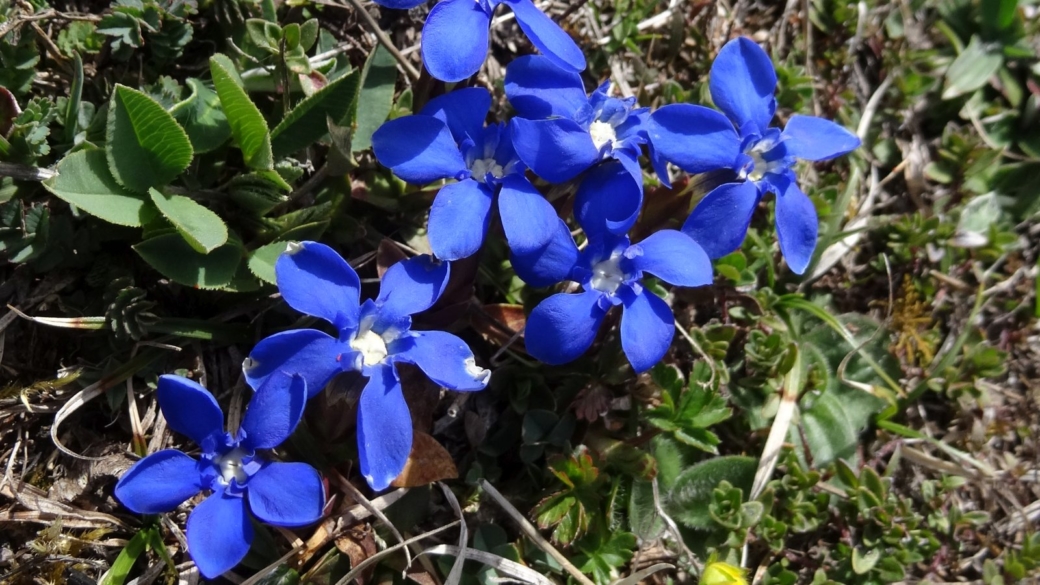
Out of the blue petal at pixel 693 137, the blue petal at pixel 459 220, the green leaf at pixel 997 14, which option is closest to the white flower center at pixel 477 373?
the blue petal at pixel 459 220

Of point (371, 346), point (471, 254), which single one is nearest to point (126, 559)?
point (371, 346)

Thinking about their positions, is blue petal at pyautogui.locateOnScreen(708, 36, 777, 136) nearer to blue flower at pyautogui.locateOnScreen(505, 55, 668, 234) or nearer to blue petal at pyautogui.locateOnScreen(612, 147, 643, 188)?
blue flower at pyautogui.locateOnScreen(505, 55, 668, 234)

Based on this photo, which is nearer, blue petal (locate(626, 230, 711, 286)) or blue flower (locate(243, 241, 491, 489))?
blue flower (locate(243, 241, 491, 489))

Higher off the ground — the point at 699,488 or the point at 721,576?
the point at 721,576

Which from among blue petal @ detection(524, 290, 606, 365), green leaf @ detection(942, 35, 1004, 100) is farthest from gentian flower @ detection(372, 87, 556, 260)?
green leaf @ detection(942, 35, 1004, 100)

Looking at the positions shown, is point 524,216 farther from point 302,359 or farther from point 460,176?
point 302,359

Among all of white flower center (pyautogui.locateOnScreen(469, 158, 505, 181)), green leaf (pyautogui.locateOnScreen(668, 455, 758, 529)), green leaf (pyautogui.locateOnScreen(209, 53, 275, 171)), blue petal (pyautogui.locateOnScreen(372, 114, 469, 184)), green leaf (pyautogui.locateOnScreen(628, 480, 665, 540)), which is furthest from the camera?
green leaf (pyautogui.locateOnScreen(668, 455, 758, 529))

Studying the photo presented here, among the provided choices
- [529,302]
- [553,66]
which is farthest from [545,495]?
[553,66]
